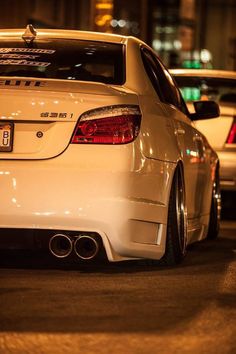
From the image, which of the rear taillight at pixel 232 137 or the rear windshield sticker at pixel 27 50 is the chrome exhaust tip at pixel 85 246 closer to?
the rear windshield sticker at pixel 27 50

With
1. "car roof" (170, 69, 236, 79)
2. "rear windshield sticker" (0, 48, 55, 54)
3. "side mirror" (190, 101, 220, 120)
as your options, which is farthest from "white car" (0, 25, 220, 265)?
"car roof" (170, 69, 236, 79)

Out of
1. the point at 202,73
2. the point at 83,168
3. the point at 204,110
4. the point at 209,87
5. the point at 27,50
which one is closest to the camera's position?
the point at 83,168

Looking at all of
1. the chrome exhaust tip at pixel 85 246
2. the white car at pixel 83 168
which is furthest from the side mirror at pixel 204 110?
the chrome exhaust tip at pixel 85 246

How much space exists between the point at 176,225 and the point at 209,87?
17.9ft

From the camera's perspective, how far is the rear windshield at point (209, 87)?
12414mm

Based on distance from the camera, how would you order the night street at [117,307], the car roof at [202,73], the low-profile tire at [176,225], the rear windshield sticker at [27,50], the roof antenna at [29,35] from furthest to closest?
the car roof at [202,73], the roof antenna at [29,35], the rear windshield sticker at [27,50], the low-profile tire at [176,225], the night street at [117,307]

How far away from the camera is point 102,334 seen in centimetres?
517

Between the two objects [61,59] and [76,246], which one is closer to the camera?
[76,246]

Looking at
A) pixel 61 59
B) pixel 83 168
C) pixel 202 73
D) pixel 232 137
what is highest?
pixel 61 59

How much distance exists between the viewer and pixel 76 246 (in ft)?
22.3

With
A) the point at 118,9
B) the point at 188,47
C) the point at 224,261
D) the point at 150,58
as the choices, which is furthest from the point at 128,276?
the point at 118,9

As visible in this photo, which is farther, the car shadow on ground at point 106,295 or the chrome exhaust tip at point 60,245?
the chrome exhaust tip at point 60,245

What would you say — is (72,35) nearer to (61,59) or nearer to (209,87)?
(61,59)

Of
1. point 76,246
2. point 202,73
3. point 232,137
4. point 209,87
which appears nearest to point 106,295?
point 76,246
